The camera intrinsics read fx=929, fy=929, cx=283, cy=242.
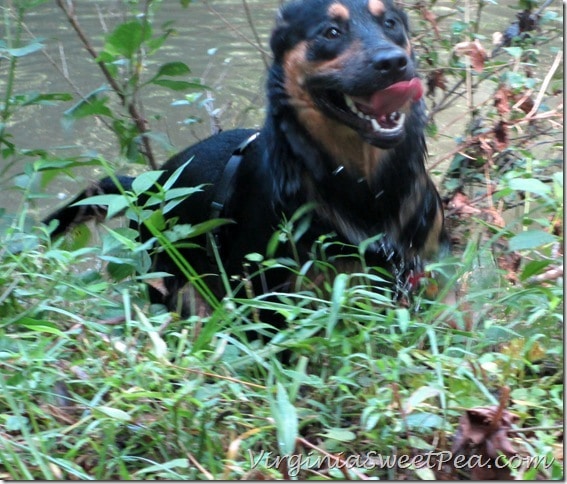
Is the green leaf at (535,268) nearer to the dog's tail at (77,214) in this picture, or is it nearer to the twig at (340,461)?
the twig at (340,461)

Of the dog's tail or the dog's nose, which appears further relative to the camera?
the dog's tail

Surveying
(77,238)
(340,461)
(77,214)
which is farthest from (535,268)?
(77,214)

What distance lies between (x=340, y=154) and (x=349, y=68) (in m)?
0.39

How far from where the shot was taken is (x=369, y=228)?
3895mm

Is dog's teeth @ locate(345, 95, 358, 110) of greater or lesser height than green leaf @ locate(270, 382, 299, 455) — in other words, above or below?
above

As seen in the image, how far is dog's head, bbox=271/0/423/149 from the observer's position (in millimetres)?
3674

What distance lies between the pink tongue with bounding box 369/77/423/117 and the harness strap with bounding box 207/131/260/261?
715 millimetres

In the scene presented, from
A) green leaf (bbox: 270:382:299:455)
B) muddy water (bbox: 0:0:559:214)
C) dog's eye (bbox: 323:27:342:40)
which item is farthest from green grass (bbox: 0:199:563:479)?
muddy water (bbox: 0:0:559:214)

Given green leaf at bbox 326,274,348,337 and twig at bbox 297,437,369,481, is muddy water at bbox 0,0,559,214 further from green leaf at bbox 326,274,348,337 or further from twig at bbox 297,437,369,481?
twig at bbox 297,437,369,481

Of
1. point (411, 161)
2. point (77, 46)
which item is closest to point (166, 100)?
point (77, 46)

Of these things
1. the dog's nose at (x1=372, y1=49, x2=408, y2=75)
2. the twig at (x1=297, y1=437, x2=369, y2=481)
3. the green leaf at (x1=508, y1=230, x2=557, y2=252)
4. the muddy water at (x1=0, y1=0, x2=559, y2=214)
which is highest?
the dog's nose at (x1=372, y1=49, x2=408, y2=75)

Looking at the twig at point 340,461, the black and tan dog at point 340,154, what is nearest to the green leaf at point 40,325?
the black and tan dog at point 340,154

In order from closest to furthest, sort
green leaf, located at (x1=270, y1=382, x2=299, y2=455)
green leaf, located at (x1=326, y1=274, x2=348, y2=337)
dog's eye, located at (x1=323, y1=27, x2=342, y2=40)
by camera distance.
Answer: green leaf, located at (x1=270, y1=382, x2=299, y2=455)
green leaf, located at (x1=326, y1=274, x2=348, y2=337)
dog's eye, located at (x1=323, y1=27, x2=342, y2=40)

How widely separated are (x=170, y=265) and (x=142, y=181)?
1114 millimetres
